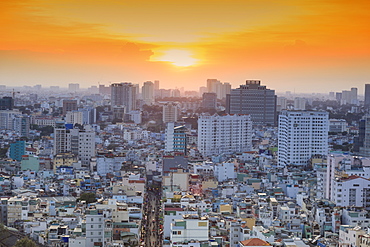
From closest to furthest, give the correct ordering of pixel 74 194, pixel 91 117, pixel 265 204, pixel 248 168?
pixel 265 204 → pixel 74 194 → pixel 248 168 → pixel 91 117

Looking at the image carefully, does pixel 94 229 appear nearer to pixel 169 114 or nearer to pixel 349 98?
pixel 169 114

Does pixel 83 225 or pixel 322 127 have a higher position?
pixel 322 127

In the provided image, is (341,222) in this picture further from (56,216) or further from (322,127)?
(322,127)

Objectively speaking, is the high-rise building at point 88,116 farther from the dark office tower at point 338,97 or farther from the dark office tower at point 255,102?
the dark office tower at point 338,97

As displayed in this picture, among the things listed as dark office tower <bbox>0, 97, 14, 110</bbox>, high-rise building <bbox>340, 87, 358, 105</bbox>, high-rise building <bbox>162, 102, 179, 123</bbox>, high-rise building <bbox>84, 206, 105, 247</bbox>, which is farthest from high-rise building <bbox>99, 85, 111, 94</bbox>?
high-rise building <bbox>84, 206, 105, 247</bbox>

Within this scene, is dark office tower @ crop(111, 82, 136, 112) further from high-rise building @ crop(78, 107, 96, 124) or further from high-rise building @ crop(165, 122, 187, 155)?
high-rise building @ crop(165, 122, 187, 155)

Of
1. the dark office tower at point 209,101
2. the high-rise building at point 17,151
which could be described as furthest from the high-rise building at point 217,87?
the high-rise building at point 17,151

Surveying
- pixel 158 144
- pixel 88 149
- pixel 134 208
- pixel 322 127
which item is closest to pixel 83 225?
pixel 134 208

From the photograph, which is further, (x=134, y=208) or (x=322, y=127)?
(x=322, y=127)
